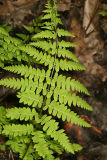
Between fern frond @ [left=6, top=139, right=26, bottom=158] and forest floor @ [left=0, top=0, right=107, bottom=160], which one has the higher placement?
forest floor @ [left=0, top=0, right=107, bottom=160]

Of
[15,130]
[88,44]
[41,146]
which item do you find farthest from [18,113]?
[88,44]

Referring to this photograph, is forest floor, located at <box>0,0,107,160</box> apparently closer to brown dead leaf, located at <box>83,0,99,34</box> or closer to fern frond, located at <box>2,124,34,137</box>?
brown dead leaf, located at <box>83,0,99,34</box>

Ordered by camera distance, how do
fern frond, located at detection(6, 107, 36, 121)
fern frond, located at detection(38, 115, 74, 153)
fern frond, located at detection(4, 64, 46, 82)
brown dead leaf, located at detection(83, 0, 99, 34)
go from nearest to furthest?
fern frond, located at detection(38, 115, 74, 153), fern frond, located at detection(6, 107, 36, 121), fern frond, located at detection(4, 64, 46, 82), brown dead leaf, located at detection(83, 0, 99, 34)

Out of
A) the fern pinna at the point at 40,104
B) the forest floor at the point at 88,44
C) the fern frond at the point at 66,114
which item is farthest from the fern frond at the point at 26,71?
the forest floor at the point at 88,44

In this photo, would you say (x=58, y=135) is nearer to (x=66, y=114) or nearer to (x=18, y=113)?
(x=66, y=114)

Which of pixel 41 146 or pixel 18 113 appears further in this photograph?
pixel 18 113

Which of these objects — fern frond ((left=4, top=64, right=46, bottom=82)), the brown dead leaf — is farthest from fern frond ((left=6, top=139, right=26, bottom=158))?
→ the brown dead leaf

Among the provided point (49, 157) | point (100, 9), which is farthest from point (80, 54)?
point (49, 157)

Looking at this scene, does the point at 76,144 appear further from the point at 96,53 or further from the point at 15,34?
the point at 15,34

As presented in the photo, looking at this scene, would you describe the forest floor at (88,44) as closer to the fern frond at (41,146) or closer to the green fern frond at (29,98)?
the green fern frond at (29,98)
